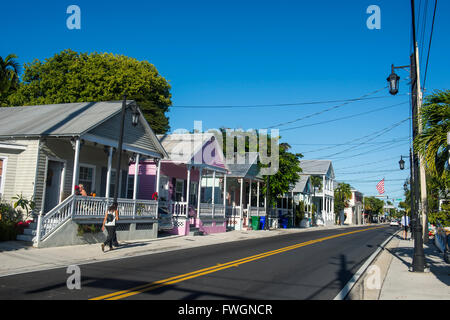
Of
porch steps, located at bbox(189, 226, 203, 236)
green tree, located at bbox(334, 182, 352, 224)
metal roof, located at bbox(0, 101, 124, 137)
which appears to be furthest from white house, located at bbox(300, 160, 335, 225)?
metal roof, located at bbox(0, 101, 124, 137)

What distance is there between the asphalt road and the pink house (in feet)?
29.7

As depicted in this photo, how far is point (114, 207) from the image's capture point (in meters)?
15.4

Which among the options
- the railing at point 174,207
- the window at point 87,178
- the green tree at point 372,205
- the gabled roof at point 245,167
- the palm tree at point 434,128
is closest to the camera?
the palm tree at point 434,128

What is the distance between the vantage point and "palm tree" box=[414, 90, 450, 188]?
1080cm

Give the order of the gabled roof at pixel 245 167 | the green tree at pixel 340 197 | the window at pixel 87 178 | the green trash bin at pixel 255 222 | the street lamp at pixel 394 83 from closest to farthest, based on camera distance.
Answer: the street lamp at pixel 394 83 < the window at pixel 87 178 < the gabled roof at pixel 245 167 < the green trash bin at pixel 255 222 < the green tree at pixel 340 197

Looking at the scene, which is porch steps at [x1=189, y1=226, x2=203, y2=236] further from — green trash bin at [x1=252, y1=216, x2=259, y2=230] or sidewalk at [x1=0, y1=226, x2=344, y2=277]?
green trash bin at [x1=252, y1=216, x2=259, y2=230]

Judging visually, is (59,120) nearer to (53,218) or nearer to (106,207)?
(106,207)

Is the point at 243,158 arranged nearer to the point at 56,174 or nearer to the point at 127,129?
the point at 127,129

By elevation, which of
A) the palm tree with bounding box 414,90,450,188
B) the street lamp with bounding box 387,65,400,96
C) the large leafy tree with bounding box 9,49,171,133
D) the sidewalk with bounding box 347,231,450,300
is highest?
the large leafy tree with bounding box 9,49,171,133

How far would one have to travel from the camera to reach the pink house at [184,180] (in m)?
23.5

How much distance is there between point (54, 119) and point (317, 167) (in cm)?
5129

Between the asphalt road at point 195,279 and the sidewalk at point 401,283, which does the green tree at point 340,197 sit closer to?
the sidewalk at point 401,283

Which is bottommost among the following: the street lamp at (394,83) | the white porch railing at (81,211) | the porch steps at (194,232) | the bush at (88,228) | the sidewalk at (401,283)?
the sidewalk at (401,283)

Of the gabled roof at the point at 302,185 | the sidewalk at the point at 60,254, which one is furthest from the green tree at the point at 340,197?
the sidewalk at the point at 60,254
